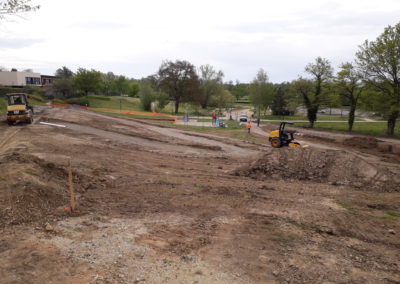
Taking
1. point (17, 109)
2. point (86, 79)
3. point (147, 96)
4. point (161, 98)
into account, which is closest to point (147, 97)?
point (147, 96)

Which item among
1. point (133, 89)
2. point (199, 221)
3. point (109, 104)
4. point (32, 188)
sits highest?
point (133, 89)

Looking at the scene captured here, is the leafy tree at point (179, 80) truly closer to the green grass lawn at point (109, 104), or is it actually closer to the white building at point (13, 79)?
the green grass lawn at point (109, 104)

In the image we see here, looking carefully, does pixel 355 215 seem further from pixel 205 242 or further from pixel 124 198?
pixel 124 198

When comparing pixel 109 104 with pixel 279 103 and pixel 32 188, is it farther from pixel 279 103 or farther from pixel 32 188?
pixel 32 188

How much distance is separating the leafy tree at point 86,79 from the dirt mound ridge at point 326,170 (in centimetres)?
5399

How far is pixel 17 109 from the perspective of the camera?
80.5 ft

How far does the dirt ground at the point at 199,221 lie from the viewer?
5.88 meters

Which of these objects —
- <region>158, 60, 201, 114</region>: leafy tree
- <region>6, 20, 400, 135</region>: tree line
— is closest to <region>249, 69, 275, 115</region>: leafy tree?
<region>6, 20, 400, 135</region>: tree line

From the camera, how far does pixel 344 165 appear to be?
1435cm

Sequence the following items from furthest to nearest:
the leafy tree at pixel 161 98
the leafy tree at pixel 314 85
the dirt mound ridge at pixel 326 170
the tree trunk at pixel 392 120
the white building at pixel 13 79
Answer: the white building at pixel 13 79 < the leafy tree at pixel 161 98 < the leafy tree at pixel 314 85 < the tree trunk at pixel 392 120 < the dirt mound ridge at pixel 326 170

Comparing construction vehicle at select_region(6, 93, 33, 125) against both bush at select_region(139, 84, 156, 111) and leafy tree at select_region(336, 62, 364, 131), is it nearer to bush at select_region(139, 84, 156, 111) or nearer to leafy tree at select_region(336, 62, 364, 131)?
leafy tree at select_region(336, 62, 364, 131)

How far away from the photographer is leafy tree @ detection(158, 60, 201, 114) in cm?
5956

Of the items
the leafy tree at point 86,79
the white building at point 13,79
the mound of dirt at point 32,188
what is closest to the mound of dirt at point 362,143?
the mound of dirt at point 32,188

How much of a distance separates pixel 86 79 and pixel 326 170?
57209 millimetres
